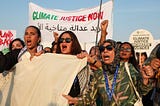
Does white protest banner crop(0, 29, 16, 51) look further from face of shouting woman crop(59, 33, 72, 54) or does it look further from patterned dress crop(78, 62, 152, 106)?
patterned dress crop(78, 62, 152, 106)

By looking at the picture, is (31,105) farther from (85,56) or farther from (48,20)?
(48,20)

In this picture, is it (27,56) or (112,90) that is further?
(27,56)

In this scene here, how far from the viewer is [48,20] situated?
12875 mm

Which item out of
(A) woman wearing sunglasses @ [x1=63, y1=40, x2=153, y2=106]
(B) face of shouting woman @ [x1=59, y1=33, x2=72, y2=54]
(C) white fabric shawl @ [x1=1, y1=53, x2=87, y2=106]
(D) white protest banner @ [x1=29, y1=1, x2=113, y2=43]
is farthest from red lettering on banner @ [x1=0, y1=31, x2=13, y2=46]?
(A) woman wearing sunglasses @ [x1=63, y1=40, x2=153, y2=106]

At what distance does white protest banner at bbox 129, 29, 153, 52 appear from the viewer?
9.71 meters

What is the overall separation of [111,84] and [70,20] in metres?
8.61

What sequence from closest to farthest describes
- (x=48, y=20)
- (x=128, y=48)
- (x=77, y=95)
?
(x=77, y=95), (x=128, y=48), (x=48, y=20)

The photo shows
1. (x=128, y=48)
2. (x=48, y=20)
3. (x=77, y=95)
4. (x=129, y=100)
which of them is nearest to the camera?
(x=129, y=100)

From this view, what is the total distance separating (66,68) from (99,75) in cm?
74

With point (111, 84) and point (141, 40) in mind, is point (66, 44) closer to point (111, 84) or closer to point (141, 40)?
point (111, 84)

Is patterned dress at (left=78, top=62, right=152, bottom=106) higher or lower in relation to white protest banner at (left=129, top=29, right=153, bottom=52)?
lower

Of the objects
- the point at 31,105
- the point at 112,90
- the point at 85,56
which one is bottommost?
the point at 31,105

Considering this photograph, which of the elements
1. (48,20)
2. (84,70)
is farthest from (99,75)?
(48,20)

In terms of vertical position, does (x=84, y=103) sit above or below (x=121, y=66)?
below
